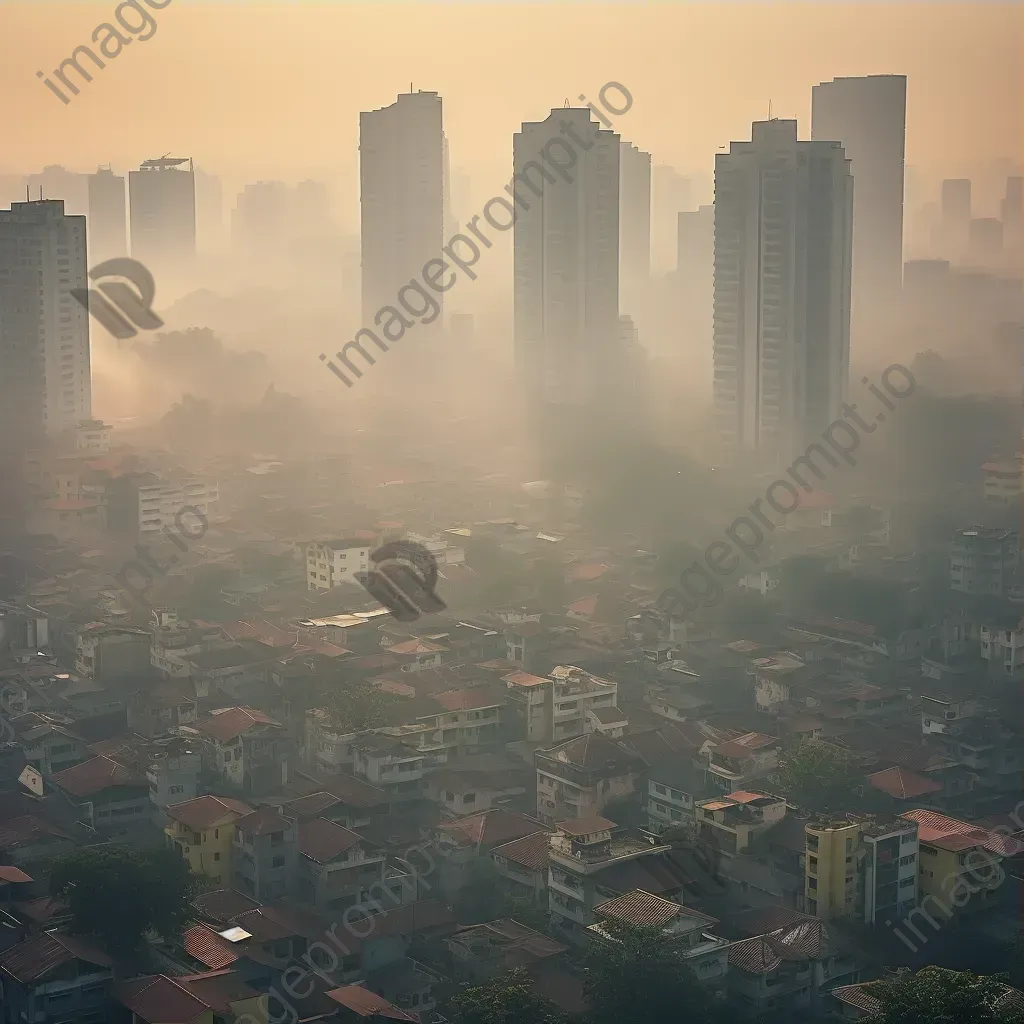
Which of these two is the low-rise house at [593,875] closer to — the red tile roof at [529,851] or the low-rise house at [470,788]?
the red tile roof at [529,851]

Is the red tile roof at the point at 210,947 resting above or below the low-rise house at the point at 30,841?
below

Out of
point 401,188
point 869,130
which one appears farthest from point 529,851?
point 869,130

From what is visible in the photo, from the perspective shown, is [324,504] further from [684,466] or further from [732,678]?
[732,678]

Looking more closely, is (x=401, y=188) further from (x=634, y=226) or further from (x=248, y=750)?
(x=248, y=750)

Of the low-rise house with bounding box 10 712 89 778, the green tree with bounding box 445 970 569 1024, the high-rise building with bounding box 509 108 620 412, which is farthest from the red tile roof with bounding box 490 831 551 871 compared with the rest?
the high-rise building with bounding box 509 108 620 412

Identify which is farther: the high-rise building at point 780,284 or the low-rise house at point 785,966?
the high-rise building at point 780,284

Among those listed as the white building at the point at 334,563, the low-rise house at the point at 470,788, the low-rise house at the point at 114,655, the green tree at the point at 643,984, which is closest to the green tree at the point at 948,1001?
the green tree at the point at 643,984

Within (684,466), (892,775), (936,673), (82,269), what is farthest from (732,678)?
(82,269)
